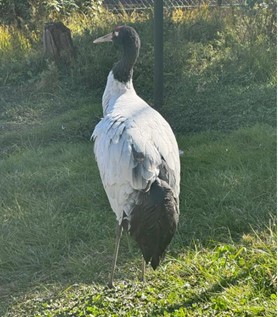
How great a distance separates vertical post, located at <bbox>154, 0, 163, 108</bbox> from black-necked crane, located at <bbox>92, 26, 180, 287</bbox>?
9.01 feet

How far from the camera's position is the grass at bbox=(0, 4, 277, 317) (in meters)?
3.84

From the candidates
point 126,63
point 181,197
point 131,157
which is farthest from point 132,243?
point 126,63

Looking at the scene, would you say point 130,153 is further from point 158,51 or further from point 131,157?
point 158,51

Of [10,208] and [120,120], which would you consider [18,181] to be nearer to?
[10,208]

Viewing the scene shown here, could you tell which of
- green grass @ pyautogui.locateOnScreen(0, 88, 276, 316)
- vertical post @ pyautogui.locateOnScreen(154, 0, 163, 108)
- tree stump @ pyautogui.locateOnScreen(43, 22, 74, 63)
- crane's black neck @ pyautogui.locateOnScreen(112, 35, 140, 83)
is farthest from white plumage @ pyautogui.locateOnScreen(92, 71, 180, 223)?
tree stump @ pyautogui.locateOnScreen(43, 22, 74, 63)

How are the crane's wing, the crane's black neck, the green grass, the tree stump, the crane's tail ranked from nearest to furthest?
the crane's tail, the crane's wing, the green grass, the crane's black neck, the tree stump

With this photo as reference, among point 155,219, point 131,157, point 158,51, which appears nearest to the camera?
point 155,219

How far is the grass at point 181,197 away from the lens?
384cm

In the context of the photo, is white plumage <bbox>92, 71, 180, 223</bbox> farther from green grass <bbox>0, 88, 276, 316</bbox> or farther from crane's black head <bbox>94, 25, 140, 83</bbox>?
crane's black head <bbox>94, 25, 140, 83</bbox>

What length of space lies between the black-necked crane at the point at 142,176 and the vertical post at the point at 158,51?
275 cm

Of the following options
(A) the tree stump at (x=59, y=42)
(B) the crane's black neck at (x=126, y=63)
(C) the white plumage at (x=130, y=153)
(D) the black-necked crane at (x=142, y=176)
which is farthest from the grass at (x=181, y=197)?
(B) the crane's black neck at (x=126, y=63)

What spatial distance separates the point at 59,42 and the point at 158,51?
2522mm

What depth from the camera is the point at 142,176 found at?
345 centimetres

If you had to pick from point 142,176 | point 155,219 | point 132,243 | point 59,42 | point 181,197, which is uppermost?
point 59,42
